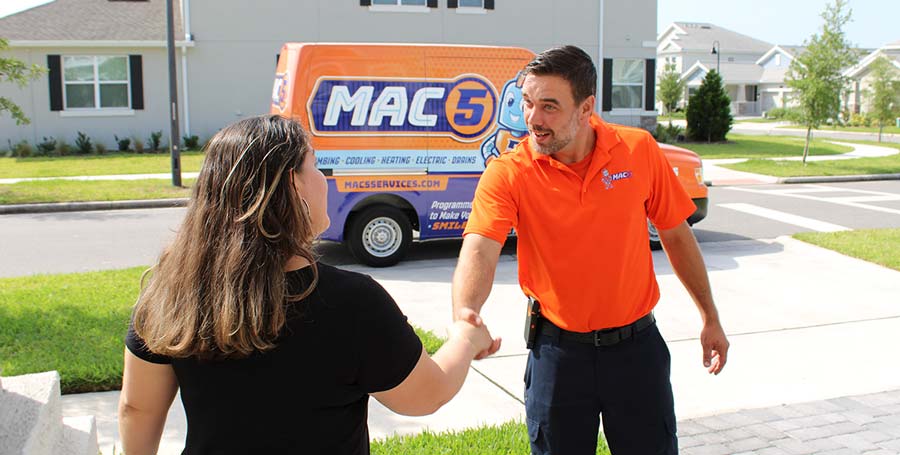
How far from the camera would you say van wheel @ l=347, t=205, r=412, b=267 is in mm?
9570

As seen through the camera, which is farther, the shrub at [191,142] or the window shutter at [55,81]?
the shrub at [191,142]

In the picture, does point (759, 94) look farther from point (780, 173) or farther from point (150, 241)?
point (150, 241)

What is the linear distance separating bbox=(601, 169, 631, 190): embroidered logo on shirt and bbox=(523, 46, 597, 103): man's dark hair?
29 centimetres

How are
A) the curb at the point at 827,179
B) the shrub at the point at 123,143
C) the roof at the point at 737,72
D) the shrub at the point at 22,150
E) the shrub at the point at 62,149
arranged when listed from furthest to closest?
the roof at the point at 737,72
the shrub at the point at 123,143
the shrub at the point at 62,149
the shrub at the point at 22,150
the curb at the point at 827,179

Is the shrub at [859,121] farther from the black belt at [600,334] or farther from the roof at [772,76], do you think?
the black belt at [600,334]

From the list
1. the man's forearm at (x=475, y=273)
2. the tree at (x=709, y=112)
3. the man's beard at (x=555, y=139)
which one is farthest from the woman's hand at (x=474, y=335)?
the tree at (x=709, y=112)

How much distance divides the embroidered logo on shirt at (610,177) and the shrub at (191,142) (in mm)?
21812

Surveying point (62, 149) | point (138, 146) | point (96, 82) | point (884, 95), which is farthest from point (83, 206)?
point (884, 95)

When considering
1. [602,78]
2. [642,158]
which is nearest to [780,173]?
[602,78]

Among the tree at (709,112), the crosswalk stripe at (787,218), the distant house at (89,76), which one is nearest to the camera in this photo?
the crosswalk stripe at (787,218)

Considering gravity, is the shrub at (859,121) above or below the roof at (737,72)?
below

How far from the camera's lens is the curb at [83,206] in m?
14.5

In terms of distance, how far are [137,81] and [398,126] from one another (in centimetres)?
1672

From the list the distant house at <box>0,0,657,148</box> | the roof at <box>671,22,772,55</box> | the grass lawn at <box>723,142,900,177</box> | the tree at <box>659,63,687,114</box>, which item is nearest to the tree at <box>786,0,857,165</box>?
the grass lawn at <box>723,142,900,177</box>
